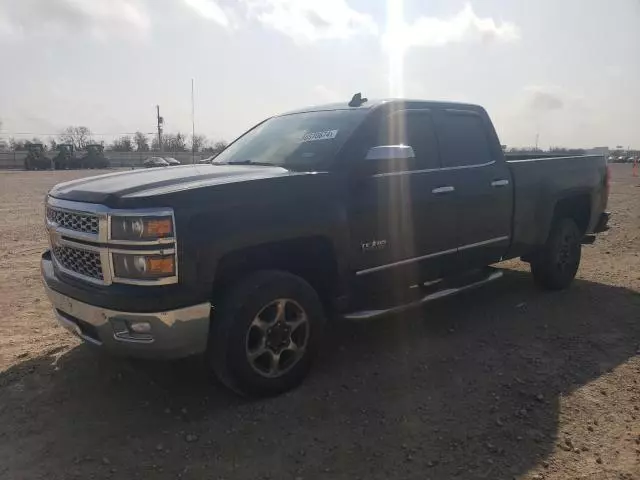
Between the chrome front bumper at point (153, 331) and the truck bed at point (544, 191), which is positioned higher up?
the truck bed at point (544, 191)

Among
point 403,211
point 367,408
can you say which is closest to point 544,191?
point 403,211

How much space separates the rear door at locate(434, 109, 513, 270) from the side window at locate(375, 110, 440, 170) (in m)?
0.12

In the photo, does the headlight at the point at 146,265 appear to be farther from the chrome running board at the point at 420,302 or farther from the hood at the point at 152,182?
the chrome running board at the point at 420,302

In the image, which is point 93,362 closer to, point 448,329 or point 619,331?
point 448,329

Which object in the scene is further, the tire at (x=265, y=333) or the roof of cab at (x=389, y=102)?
the roof of cab at (x=389, y=102)

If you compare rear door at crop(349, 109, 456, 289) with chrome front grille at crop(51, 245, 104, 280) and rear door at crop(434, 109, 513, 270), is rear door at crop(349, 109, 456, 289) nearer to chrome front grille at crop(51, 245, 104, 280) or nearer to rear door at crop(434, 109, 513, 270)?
rear door at crop(434, 109, 513, 270)

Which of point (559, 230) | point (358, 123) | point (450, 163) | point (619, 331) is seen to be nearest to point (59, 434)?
point (358, 123)

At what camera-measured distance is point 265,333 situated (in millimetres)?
3531

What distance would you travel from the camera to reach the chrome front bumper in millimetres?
3102

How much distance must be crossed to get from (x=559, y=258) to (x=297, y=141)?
11.2 ft

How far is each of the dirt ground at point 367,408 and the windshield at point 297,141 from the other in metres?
1.57

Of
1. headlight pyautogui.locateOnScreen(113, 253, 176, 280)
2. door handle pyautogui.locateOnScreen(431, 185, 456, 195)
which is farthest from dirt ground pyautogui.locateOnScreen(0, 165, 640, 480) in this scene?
door handle pyautogui.locateOnScreen(431, 185, 456, 195)

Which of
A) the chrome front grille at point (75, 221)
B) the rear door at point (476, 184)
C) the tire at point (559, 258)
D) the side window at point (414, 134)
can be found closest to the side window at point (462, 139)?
the rear door at point (476, 184)

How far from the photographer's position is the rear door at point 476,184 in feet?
15.6
